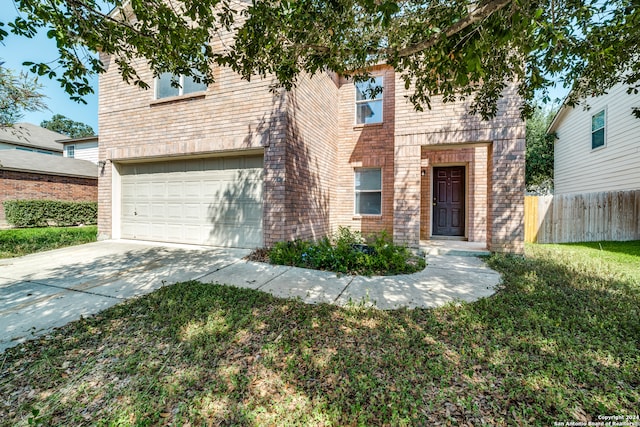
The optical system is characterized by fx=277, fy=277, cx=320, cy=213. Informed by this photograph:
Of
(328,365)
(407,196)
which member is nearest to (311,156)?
(407,196)

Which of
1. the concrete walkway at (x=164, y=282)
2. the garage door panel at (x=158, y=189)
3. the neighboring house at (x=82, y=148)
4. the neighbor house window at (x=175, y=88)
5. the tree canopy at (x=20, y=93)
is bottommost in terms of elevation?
the concrete walkway at (x=164, y=282)

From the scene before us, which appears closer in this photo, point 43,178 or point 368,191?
point 368,191

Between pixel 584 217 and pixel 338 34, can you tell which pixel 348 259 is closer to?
pixel 338 34

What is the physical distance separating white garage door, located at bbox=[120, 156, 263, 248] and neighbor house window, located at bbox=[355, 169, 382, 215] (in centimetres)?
366

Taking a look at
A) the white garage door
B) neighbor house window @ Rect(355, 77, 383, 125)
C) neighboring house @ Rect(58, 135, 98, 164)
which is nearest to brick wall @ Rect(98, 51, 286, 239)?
the white garage door

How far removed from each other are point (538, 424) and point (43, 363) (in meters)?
3.80

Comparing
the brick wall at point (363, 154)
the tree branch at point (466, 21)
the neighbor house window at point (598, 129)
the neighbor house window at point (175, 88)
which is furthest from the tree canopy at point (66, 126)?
the neighbor house window at point (598, 129)

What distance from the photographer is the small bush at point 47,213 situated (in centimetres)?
1154

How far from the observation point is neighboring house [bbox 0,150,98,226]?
12727mm

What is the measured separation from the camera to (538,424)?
176 cm

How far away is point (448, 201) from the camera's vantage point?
888 centimetres

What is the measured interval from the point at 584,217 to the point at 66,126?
68.8 meters

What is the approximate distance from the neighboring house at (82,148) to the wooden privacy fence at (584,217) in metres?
25.9

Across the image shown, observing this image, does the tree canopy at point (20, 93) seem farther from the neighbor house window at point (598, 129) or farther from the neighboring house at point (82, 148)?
the neighbor house window at point (598, 129)
